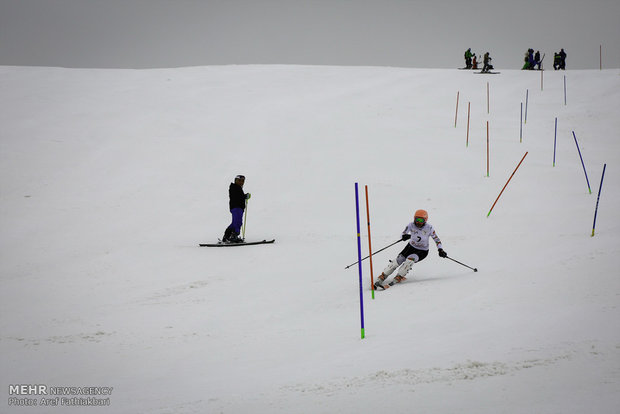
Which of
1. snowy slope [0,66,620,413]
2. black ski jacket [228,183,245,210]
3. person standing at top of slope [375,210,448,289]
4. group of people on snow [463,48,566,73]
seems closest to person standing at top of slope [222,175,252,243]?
black ski jacket [228,183,245,210]

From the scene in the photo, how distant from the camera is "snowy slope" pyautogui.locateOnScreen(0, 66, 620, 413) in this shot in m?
4.94

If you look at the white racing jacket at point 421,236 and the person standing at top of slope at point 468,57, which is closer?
the white racing jacket at point 421,236

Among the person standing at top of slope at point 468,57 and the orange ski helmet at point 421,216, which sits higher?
the person standing at top of slope at point 468,57

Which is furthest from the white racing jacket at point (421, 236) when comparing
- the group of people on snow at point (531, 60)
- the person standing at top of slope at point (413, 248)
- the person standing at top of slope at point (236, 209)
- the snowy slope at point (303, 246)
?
the group of people on snow at point (531, 60)

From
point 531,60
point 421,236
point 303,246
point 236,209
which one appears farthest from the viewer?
point 531,60

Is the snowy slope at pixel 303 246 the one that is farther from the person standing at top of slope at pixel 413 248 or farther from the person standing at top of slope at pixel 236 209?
the person standing at top of slope at pixel 236 209

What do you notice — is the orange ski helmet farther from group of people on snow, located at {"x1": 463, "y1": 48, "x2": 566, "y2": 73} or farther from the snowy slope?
group of people on snow, located at {"x1": 463, "y1": 48, "x2": 566, "y2": 73}

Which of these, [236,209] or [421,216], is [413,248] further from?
[236,209]

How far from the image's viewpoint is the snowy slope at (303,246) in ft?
16.2

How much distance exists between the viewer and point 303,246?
38.9 ft

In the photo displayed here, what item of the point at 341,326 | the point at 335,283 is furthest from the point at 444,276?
the point at 341,326

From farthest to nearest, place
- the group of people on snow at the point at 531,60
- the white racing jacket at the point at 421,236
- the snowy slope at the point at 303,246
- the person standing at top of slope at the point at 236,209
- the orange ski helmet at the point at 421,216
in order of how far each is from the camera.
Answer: the group of people on snow at the point at 531,60, the person standing at top of slope at the point at 236,209, the white racing jacket at the point at 421,236, the orange ski helmet at the point at 421,216, the snowy slope at the point at 303,246

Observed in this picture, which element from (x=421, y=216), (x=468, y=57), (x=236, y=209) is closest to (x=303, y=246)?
(x=236, y=209)

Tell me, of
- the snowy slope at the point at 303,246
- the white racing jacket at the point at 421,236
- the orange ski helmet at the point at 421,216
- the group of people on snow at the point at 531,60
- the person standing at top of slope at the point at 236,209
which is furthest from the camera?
the group of people on snow at the point at 531,60
